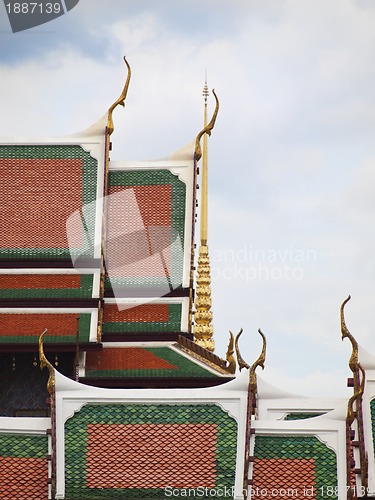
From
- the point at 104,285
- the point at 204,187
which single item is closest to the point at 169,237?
the point at 104,285

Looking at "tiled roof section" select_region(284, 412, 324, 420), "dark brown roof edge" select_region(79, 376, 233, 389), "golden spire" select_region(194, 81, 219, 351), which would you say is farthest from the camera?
"golden spire" select_region(194, 81, 219, 351)

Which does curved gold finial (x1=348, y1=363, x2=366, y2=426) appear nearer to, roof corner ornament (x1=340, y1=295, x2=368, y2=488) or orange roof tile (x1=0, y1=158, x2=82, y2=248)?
roof corner ornament (x1=340, y1=295, x2=368, y2=488)

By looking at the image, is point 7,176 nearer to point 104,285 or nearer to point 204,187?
point 104,285

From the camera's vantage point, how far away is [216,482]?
30.5 m

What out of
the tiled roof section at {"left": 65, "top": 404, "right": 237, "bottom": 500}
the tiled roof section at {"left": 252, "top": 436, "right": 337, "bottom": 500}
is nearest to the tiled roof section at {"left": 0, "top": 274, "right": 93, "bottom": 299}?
the tiled roof section at {"left": 65, "top": 404, "right": 237, "bottom": 500}

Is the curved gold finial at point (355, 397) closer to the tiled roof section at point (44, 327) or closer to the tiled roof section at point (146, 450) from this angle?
the tiled roof section at point (146, 450)

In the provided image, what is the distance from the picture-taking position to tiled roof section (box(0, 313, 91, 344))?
38.2 metres

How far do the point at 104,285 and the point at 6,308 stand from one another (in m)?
2.88

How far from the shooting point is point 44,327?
38.8 metres

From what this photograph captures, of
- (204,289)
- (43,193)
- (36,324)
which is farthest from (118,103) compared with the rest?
(204,289)

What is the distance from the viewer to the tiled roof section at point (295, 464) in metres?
30.8

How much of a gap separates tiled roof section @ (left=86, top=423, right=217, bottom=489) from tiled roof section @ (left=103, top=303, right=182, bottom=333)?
963 centimetres

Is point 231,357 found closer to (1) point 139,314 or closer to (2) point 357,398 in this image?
(1) point 139,314

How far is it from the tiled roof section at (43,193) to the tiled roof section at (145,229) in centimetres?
77
